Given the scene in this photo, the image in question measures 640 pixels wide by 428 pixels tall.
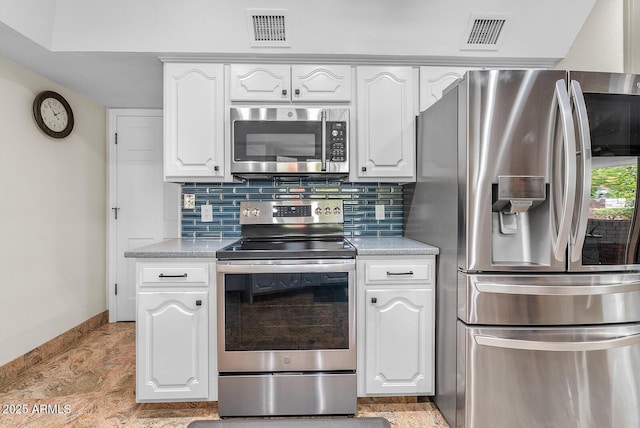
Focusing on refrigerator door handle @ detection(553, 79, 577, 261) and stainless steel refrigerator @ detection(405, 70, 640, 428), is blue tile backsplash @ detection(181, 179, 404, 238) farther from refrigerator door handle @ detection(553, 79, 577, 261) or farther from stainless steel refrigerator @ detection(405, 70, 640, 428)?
refrigerator door handle @ detection(553, 79, 577, 261)

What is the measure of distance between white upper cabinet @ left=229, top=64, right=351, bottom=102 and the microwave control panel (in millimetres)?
211

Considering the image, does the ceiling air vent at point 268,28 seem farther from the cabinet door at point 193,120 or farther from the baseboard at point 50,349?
the baseboard at point 50,349

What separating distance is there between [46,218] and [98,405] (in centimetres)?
147

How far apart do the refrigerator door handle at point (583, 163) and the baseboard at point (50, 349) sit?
3.41 meters

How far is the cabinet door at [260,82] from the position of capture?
2.20 m

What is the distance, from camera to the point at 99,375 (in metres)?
2.33

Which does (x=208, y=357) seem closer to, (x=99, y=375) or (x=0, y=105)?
Result: (x=99, y=375)

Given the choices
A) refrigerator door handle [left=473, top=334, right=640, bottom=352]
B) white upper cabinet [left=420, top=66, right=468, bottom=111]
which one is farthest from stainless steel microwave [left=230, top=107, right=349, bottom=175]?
refrigerator door handle [left=473, top=334, right=640, bottom=352]

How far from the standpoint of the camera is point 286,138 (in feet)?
7.04

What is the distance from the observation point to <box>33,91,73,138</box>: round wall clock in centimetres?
247

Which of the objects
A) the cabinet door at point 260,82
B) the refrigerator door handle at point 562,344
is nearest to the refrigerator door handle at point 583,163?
the refrigerator door handle at point 562,344

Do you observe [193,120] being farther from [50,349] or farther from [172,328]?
[50,349]

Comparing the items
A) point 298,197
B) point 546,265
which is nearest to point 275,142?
point 298,197

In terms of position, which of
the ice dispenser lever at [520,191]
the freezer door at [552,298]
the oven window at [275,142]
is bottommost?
the freezer door at [552,298]
